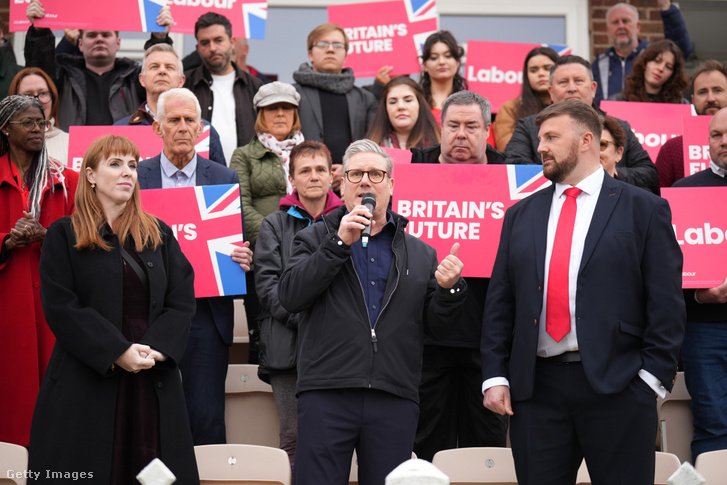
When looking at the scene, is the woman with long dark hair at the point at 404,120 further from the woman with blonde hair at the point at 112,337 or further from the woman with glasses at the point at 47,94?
the woman with blonde hair at the point at 112,337

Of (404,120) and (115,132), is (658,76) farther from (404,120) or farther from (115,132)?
(115,132)

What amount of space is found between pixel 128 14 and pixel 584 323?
4582 millimetres

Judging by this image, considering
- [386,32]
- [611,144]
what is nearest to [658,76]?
[611,144]

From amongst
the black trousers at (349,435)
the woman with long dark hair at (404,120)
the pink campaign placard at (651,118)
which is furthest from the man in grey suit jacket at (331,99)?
the black trousers at (349,435)

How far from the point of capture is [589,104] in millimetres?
5797

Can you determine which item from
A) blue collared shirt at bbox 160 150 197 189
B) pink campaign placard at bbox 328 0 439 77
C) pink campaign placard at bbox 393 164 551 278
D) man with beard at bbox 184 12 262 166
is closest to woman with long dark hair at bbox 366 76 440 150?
pink campaign placard at bbox 393 164 551 278

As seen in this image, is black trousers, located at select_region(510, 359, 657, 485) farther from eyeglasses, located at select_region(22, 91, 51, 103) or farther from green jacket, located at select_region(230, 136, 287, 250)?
eyeglasses, located at select_region(22, 91, 51, 103)

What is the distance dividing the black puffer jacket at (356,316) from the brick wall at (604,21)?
6528mm

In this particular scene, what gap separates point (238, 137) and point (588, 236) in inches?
141

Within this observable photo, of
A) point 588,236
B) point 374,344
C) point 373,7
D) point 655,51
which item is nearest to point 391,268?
A: point 374,344

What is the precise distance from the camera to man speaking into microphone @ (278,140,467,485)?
3.91 meters

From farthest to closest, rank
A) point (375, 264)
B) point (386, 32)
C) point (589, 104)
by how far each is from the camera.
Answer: point (386, 32) → point (589, 104) → point (375, 264)

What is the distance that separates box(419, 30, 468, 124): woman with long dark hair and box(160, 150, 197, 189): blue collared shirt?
2188mm

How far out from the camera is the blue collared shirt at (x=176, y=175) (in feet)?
17.8
